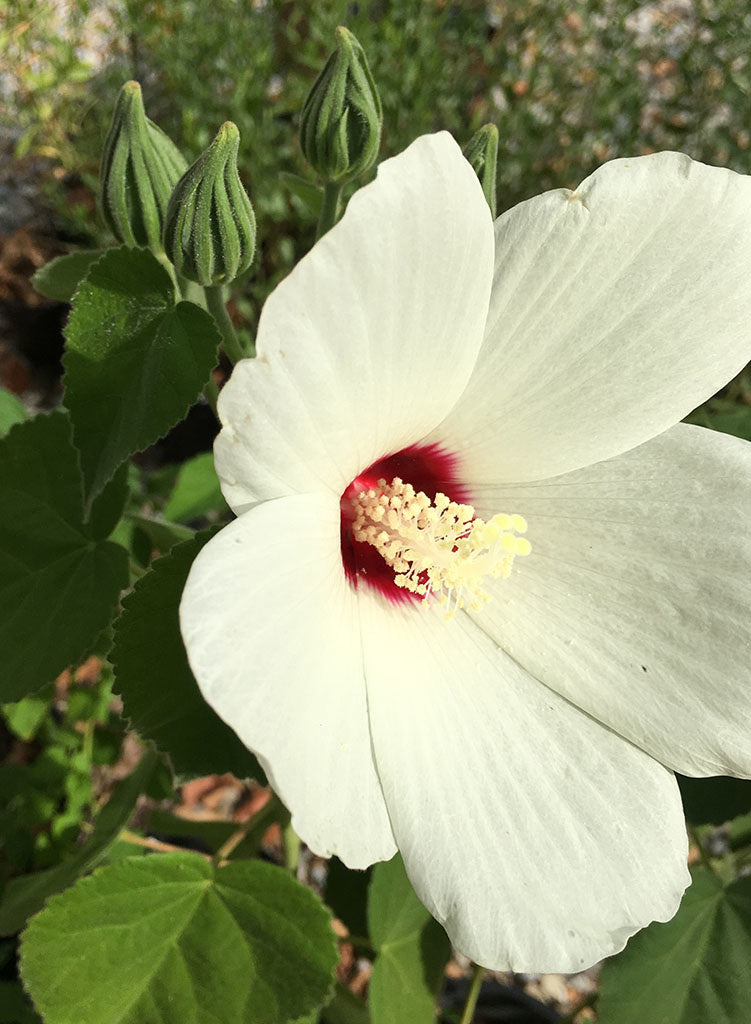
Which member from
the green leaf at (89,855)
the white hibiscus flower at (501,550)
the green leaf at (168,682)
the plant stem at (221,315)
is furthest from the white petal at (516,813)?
the green leaf at (89,855)

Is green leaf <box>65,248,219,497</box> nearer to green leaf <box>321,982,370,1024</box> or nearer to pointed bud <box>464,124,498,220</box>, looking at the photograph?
pointed bud <box>464,124,498,220</box>

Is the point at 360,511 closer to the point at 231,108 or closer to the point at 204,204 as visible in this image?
the point at 204,204

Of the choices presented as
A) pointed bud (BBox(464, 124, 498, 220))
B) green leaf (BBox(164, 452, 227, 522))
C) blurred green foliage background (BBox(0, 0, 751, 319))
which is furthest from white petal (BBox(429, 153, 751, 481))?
blurred green foliage background (BBox(0, 0, 751, 319))

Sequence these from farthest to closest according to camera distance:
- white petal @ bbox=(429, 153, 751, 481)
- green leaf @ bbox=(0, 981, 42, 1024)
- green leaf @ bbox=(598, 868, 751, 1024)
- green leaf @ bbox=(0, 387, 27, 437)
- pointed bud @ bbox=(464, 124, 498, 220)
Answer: green leaf @ bbox=(0, 387, 27, 437)
green leaf @ bbox=(0, 981, 42, 1024)
green leaf @ bbox=(598, 868, 751, 1024)
pointed bud @ bbox=(464, 124, 498, 220)
white petal @ bbox=(429, 153, 751, 481)

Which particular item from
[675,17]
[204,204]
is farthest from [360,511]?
[675,17]

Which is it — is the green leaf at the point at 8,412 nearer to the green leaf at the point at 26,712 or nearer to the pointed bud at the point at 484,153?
the green leaf at the point at 26,712
